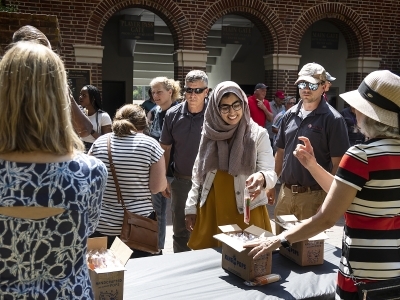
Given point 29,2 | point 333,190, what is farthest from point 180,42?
point 333,190

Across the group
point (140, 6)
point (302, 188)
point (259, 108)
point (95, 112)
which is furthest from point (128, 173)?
point (140, 6)

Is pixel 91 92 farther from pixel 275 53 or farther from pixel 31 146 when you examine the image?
pixel 275 53

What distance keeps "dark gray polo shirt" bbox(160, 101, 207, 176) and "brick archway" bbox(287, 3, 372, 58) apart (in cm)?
712

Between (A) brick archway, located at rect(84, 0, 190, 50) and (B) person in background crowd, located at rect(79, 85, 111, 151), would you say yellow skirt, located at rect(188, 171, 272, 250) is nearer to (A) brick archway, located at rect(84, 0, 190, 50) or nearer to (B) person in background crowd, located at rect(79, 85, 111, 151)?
(B) person in background crowd, located at rect(79, 85, 111, 151)

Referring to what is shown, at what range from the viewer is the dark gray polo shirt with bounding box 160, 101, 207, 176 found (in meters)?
4.22

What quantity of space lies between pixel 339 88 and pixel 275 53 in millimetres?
5365

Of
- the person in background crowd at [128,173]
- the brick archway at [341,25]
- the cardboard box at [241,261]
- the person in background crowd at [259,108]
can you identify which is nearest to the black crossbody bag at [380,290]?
the cardboard box at [241,261]

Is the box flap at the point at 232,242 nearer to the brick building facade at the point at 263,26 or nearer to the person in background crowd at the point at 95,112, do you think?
the person in background crowd at the point at 95,112

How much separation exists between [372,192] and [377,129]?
0.91 ft

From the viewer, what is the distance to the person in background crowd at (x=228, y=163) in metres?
3.06

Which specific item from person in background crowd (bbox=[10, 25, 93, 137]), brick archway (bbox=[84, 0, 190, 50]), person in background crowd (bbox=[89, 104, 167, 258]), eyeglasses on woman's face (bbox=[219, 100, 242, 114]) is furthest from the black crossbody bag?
brick archway (bbox=[84, 0, 190, 50])

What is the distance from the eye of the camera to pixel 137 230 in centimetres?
315

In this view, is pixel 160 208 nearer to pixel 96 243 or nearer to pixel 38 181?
pixel 96 243

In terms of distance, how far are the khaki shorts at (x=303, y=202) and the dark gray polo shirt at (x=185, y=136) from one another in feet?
3.11
